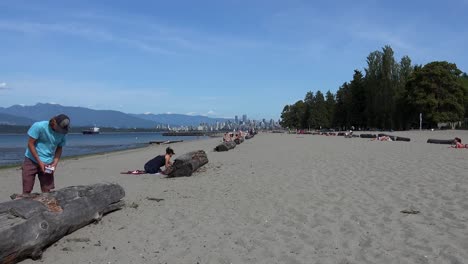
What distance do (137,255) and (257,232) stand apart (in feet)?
6.14

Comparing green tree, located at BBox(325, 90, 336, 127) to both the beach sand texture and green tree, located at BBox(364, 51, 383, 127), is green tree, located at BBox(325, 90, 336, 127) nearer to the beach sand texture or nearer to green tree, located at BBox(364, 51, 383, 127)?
green tree, located at BBox(364, 51, 383, 127)

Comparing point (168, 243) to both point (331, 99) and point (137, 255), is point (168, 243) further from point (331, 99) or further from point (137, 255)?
point (331, 99)

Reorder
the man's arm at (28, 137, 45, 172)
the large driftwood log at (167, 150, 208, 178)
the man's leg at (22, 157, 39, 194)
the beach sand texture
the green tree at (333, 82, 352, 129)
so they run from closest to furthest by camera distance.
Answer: the beach sand texture, the man's arm at (28, 137, 45, 172), the man's leg at (22, 157, 39, 194), the large driftwood log at (167, 150, 208, 178), the green tree at (333, 82, 352, 129)

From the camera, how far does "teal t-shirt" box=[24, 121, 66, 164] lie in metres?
6.72

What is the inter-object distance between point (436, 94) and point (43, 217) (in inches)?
2579

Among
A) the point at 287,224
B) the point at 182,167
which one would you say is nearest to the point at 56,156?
the point at 287,224

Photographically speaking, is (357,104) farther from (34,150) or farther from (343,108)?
(34,150)

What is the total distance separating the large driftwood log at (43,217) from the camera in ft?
16.3

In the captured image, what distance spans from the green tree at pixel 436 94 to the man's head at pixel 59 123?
61035mm

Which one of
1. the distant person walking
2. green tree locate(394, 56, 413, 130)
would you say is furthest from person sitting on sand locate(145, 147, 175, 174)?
green tree locate(394, 56, 413, 130)

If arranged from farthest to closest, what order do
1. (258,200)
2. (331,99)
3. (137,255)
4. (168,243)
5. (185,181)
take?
(331,99), (185,181), (258,200), (168,243), (137,255)

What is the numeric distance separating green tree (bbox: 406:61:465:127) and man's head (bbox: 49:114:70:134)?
61.0 metres

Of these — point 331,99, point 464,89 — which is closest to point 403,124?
point 464,89

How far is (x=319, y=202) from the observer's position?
27.8ft
